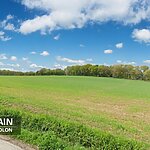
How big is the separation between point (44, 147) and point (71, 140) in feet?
5.33

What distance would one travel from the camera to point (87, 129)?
Result: 1109 cm

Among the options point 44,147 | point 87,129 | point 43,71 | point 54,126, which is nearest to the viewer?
point 44,147

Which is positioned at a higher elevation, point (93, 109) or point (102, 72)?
point (102, 72)

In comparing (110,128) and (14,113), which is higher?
(14,113)

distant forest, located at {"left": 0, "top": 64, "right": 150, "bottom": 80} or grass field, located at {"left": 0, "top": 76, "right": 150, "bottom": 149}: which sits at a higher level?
distant forest, located at {"left": 0, "top": 64, "right": 150, "bottom": 80}

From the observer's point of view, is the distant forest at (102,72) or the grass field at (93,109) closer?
the grass field at (93,109)

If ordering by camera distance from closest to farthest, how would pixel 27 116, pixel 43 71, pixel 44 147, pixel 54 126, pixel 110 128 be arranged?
pixel 44 147, pixel 54 126, pixel 27 116, pixel 110 128, pixel 43 71

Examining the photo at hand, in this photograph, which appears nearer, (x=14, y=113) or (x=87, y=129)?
(x=87, y=129)

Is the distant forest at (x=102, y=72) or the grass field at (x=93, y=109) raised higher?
the distant forest at (x=102, y=72)

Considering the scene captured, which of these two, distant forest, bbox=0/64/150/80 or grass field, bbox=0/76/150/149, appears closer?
grass field, bbox=0/76/150/149

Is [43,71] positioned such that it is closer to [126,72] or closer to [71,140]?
[126,72]

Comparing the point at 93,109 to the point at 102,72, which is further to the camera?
the point at 102,72

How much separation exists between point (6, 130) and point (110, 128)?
5565mm

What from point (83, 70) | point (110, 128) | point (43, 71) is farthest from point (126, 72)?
point (110, 128)
